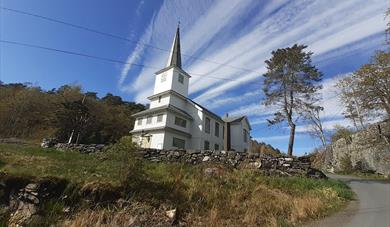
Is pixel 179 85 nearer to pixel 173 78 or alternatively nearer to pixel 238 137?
pixel 173 78

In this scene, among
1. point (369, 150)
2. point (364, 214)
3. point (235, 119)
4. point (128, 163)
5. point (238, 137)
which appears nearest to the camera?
point (364, 214)

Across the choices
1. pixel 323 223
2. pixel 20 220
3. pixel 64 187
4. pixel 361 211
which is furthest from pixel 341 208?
pixel 20 220

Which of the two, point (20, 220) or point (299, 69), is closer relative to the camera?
point (20, 220)

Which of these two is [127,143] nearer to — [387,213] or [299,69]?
[387,213]

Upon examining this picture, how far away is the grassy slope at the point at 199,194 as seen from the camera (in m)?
7.76

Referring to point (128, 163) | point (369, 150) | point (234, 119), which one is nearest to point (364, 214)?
point (128, 163)

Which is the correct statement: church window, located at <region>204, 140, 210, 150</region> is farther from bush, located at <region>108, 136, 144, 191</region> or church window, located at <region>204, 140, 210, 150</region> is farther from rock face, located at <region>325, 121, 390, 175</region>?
bush, located at <region>108, 136, 144, 191</region>

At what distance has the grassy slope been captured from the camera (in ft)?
25.5

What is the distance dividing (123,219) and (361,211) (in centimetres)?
776

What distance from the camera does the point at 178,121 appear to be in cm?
3042

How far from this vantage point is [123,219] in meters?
7.10

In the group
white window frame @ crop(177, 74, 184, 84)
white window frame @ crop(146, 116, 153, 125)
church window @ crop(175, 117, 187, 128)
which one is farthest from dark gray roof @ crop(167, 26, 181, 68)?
white window frame @ crop(146, 116, 153, 125)

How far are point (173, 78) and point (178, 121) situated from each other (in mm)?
6495

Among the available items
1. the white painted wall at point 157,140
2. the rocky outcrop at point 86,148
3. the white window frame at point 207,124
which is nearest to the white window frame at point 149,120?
the white painted wall at point 157,140
